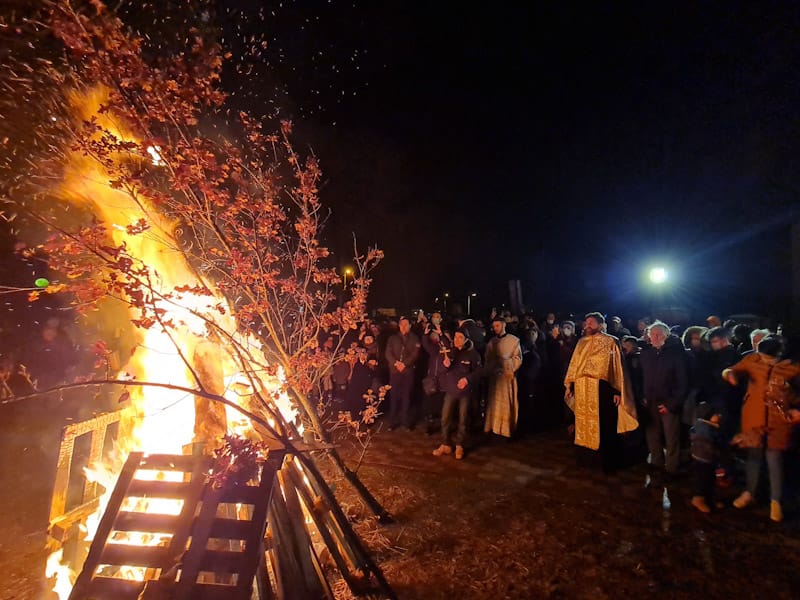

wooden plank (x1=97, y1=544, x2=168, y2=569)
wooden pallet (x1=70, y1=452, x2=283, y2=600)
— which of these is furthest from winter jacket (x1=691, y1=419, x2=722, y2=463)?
wooden plank (x1=97, y1=544, x2=168, y2=569)

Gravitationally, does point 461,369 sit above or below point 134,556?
above

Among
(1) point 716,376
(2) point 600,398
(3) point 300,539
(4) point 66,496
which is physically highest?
(1) point 716,376

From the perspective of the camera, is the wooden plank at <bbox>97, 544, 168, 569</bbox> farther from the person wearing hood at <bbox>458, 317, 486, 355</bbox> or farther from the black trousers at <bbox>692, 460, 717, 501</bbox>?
the person wearing hood at <bbox>458, 317, 486, 355</bbox>

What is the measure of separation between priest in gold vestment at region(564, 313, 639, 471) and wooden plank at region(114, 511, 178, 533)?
5.68m

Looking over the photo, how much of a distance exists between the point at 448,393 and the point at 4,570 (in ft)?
19.3

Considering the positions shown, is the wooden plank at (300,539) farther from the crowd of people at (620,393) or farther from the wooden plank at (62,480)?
the wooden plank at (62,480)

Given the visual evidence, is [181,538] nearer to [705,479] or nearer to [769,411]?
[705,479]

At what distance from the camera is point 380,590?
13.1ft

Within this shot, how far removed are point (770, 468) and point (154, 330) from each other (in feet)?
24.4

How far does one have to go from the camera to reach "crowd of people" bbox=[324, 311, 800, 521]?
517 cm

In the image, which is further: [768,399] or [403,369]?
[403,369]

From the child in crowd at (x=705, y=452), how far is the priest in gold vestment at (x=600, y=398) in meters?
1.11

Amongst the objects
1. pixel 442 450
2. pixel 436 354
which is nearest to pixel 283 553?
pixel 442 450

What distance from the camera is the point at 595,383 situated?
21.7ft
